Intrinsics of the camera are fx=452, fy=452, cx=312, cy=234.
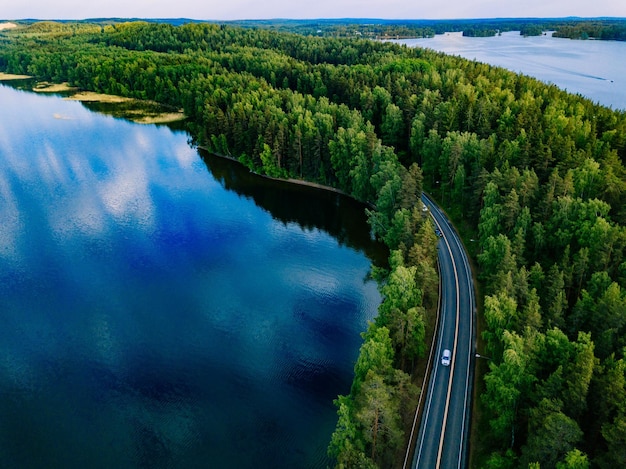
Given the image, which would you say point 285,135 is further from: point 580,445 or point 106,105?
point 106,105

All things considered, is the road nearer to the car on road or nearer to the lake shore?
the car on road

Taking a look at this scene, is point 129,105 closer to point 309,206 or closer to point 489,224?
point 309,206

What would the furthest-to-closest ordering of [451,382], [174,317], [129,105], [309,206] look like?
1. [129,105]
2. [309,206]
3. [174,317]
4. [451,382]

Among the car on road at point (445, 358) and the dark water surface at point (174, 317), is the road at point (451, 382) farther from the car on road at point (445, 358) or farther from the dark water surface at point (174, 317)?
the dark water surface at point (174, 317)

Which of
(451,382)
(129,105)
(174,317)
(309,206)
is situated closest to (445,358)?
(451,382)

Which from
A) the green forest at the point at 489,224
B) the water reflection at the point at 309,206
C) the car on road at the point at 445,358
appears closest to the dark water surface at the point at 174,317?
the water reflection at the point at 309,206

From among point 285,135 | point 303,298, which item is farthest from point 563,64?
point 303,298
